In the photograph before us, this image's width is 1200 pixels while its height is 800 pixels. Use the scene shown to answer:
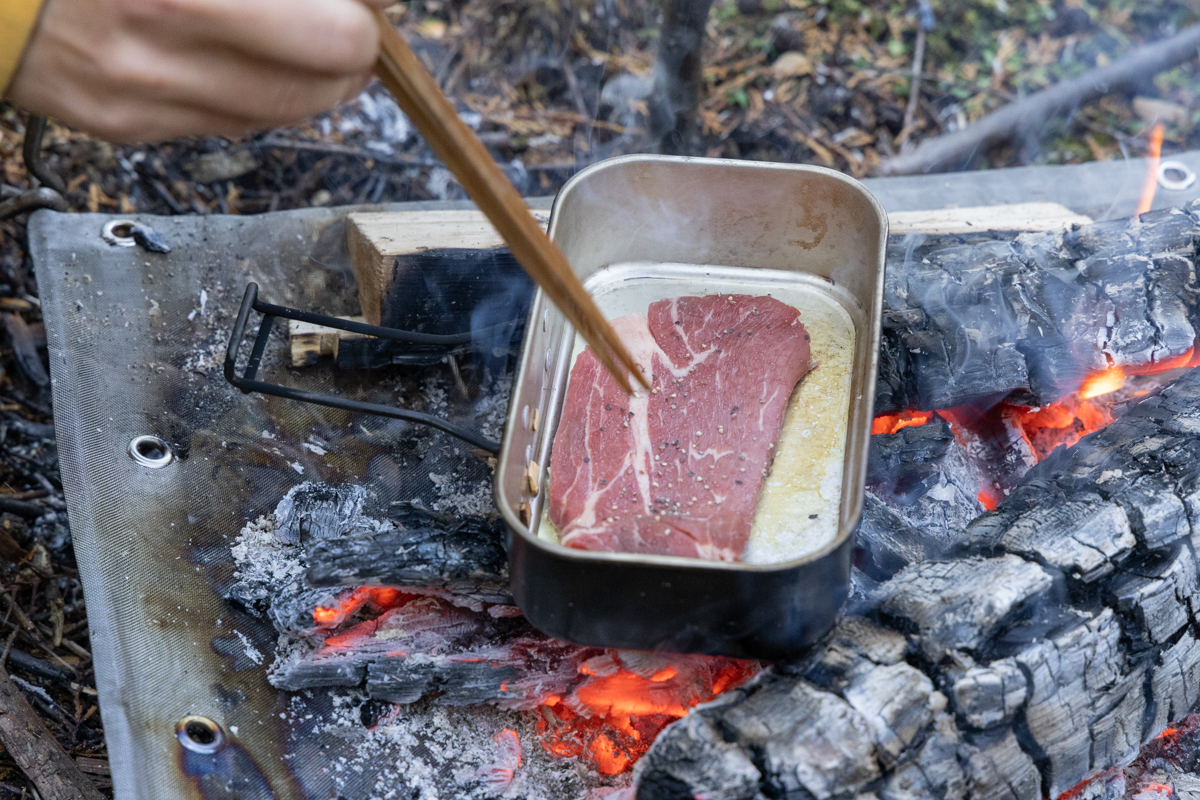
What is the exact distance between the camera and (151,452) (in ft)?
8.35

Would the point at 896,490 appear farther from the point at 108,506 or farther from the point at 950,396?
the point at 108,506

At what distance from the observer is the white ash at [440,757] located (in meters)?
2.11

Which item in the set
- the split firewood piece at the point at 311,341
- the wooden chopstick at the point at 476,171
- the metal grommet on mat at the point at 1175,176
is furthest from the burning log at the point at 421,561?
the metal grommet on mat at the point at 1175,176

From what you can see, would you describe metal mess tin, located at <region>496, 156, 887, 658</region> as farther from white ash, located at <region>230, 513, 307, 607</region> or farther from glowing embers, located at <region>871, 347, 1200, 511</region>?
white ash, located at <region>230, 513, 307, 607</region>

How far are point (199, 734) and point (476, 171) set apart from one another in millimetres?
1405

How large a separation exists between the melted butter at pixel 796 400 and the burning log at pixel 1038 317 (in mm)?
157

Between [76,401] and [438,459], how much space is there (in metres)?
0.98

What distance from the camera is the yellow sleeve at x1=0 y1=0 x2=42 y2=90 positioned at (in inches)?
53.1

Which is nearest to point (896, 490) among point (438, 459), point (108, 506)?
point (438, 459)

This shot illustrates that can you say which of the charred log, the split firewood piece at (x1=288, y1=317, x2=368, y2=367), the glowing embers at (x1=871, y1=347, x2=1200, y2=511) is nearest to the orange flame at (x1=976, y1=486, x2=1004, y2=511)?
A: the glowing embers at (x1=871, y1=347, x2=1200, y2=511)

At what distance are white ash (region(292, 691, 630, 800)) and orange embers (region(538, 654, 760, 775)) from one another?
0.15 ft

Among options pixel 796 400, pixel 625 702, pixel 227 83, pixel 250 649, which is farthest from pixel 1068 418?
pixel 227 83

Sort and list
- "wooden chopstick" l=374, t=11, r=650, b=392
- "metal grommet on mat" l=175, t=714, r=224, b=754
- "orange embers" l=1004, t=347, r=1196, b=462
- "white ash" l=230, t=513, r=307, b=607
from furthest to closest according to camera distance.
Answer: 1. "orange embers" l=1004, t=347, r=1196, b=462
2. "white ash" l=230, t=513, r=307, b=607
3. "metal grommet on mat" l=175, t=714, r=224, b=754
4. "wooden chopstick" l=374, t=11, r=650, b=392

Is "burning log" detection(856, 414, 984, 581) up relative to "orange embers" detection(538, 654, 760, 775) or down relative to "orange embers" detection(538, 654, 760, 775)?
up
